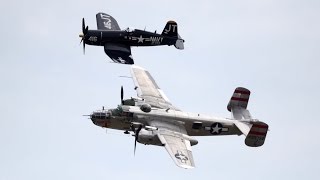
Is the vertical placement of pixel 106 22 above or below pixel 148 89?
above

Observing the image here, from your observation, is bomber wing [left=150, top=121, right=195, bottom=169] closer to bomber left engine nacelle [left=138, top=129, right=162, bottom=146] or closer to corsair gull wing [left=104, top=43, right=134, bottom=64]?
bomber left engine nacelle [left=138, top=129, right=162, bottom=146]

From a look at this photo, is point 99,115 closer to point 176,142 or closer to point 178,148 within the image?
point 176,142

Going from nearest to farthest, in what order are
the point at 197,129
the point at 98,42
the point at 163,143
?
1. the point at 163,143
2. the point at 197,129
3. the point at 98,42

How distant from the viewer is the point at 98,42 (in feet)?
285

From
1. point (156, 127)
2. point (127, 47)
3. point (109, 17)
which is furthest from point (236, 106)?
point (109, 17)

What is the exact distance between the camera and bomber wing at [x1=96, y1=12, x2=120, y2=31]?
91.2 metres

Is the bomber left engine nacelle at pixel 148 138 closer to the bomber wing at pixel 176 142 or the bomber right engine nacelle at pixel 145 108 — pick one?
the bomber wing at pixel 176 142

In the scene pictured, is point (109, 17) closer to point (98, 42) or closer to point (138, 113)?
point (98, 42)

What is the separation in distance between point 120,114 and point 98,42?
17446mm

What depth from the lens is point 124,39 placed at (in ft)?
287

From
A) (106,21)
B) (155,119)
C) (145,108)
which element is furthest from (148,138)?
(106,21)

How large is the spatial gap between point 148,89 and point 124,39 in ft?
41.9

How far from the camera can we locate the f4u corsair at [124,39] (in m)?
85.8

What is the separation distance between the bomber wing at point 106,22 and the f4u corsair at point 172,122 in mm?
16815
